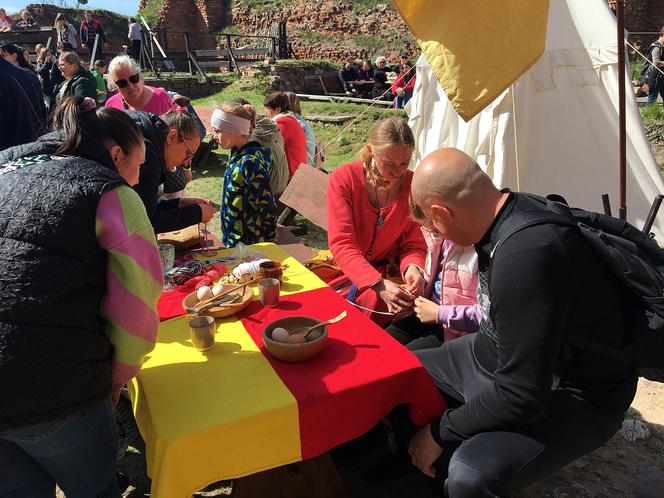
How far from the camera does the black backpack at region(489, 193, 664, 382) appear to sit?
1550mm

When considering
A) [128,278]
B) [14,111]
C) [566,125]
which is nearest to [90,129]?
[128,278]

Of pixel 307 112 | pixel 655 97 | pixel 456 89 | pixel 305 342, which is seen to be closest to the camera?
pixel 305 342

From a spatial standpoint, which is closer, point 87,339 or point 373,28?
point 87,339

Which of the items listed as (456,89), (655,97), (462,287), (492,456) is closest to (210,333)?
(492,456)

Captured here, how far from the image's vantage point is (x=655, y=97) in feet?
31.4

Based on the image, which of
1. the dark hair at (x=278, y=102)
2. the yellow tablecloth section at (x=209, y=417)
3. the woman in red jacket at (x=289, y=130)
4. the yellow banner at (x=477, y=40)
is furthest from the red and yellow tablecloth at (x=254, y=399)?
the dark hair at (x=278, y=102)

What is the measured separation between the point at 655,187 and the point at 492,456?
4587 mm

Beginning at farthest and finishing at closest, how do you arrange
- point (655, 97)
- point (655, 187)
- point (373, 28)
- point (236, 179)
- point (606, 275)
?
point (373, 28) → point (655, 97) → point (655, 187) → point (236, 179) → point (606, 275)

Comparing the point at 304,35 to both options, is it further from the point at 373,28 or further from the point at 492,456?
the point at 492,456

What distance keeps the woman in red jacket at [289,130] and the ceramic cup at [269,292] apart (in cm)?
370

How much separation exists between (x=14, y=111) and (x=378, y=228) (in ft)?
7.65

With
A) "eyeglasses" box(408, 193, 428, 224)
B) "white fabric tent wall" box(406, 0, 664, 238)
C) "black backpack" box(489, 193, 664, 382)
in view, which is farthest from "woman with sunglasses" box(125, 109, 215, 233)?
"white fabric tent wall" box(406, 0, 664, 238)

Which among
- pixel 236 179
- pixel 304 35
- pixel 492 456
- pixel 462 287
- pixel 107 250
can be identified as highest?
pixel 304 35

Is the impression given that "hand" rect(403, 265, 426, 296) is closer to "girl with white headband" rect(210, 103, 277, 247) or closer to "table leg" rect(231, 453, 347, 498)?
"table leg" rect(231, 453, 347, 498)
